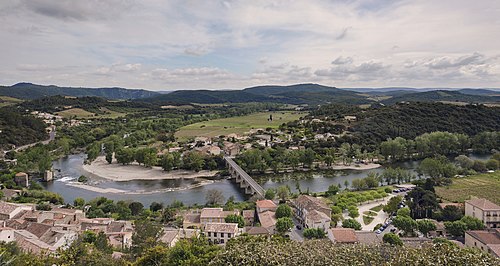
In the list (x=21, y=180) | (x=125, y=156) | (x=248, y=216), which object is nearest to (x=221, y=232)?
(x=248, y=216)

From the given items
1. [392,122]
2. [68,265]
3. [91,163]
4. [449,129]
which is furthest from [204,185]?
[449,129]

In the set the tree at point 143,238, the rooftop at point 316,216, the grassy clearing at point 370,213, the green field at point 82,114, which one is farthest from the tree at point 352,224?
the green field at point 82,114

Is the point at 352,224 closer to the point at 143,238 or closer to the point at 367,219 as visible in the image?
the point at 367,219

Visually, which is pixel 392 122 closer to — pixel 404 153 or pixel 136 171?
pixel 404 153

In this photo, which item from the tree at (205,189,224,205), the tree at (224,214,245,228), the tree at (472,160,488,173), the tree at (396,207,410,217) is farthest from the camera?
the tree at (472,160,488,173)

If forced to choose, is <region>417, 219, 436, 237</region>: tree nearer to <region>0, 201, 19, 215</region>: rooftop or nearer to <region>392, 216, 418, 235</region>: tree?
<region>392, 216, 418, 235</region>: tree

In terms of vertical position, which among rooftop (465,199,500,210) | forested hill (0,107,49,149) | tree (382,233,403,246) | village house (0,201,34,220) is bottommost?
tree (382,233,403,246)

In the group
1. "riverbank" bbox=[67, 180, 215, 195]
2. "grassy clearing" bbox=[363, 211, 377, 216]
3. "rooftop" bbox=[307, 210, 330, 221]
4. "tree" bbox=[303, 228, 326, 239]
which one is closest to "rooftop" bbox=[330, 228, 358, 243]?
"tree" bbox=[303, 228, 326, 239]
